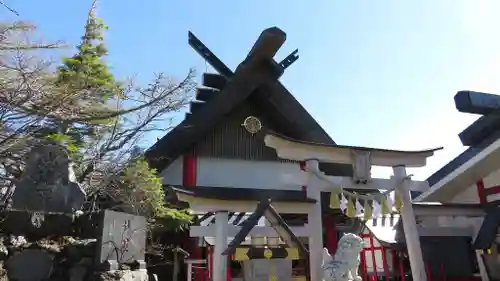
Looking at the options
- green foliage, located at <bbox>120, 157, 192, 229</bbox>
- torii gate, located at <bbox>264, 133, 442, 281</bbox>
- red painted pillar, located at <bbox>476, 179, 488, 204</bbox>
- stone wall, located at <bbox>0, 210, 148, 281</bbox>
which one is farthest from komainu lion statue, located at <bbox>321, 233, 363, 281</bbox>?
red painted pillar, located at <bbox>476, 179, 488, 204</bbox>

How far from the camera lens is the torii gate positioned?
22.1 ft

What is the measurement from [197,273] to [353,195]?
4.83 metres

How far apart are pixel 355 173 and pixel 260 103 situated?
5954 millimetres

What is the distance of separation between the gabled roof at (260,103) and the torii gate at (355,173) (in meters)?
4.16

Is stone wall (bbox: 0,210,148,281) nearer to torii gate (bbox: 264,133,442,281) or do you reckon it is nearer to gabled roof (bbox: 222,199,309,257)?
gabled roof (bbox: 222,199,309,257)

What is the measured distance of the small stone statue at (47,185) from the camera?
5871 mm

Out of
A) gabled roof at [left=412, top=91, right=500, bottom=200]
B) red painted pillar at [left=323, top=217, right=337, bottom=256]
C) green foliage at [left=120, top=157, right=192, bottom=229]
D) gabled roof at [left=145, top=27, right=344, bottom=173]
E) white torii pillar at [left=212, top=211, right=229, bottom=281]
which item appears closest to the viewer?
white torii pillar at [left=212, top=211, right=229, bottom=281]

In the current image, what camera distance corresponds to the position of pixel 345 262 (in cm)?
552

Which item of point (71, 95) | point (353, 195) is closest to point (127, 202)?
point (71, 95)

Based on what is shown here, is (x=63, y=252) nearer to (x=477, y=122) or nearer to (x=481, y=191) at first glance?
(x=481, y=191)

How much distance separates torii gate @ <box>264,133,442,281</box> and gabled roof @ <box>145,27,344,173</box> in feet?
13.7

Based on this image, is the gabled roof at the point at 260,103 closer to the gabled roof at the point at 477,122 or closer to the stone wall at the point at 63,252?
the gabled roof at the point at 477,122

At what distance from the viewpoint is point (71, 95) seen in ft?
17.3

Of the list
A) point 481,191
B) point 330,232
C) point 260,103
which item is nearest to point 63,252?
point 330,232
